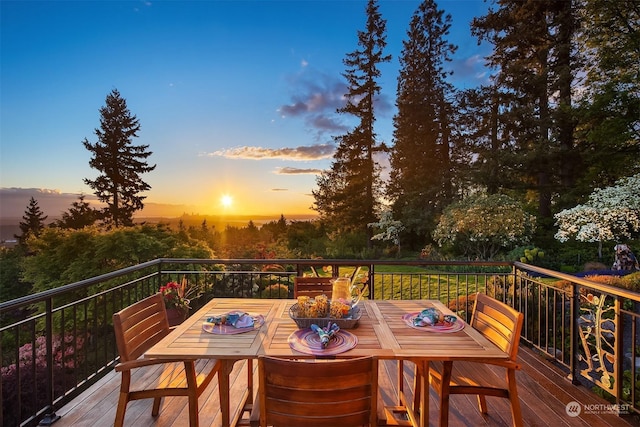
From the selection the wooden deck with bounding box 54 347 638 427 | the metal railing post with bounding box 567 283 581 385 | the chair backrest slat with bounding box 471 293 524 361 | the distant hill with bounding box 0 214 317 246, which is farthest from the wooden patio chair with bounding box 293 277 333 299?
the distant hill with bounding box 0 214 317 246

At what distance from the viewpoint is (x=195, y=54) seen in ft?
21.3

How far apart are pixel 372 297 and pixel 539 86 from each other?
35.0ft

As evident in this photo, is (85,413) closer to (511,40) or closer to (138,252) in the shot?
(138,252)

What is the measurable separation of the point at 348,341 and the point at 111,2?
6838 millimetres

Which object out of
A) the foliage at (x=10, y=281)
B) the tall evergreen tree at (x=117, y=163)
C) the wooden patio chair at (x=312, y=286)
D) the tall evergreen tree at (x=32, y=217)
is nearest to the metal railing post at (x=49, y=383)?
the wooden patio chair at (x=312, y=286)

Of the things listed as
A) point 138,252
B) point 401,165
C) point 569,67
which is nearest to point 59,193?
point 138,252

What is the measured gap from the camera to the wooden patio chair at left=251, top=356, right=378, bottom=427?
119 centimetres

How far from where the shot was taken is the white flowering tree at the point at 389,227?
13.6 metres

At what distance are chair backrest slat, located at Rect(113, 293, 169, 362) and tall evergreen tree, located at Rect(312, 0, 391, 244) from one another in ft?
40.5

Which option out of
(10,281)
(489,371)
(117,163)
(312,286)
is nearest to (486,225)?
(312,286)

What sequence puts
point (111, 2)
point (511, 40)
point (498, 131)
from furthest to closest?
point (498, 131), point (511, 40), point (111, 2)

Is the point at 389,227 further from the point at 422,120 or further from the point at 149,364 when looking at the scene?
the point at 149,364

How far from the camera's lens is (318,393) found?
48.3 inches

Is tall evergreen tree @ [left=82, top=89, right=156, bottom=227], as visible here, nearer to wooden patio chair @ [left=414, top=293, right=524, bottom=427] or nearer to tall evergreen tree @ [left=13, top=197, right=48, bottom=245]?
tall evergreen tree @ [left=13, top=197, right=48, bottom=245]
